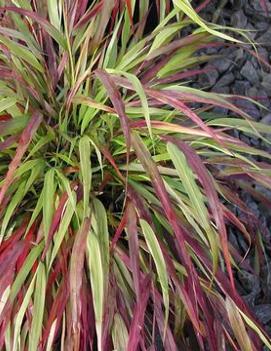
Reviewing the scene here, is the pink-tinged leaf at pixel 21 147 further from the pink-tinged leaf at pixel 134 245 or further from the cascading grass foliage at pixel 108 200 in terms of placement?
the pink-tinged leaf at pixel 134 245

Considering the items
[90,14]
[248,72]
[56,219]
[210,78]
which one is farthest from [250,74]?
[56,219]

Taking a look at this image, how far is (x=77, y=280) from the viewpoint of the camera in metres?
1.13

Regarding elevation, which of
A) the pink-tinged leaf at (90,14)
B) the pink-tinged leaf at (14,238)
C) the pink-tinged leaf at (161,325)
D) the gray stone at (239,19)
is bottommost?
the pink-tinged leaf at (161,325)

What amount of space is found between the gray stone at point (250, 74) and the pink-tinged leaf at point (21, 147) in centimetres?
80

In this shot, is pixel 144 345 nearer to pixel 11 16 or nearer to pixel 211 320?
pixel 211 320

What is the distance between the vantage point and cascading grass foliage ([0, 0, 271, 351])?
45.7 inches

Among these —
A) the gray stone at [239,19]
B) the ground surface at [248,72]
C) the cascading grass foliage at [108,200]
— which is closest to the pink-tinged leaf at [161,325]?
the cascading grass foliage at [108,200]

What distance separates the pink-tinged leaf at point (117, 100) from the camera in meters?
1.10

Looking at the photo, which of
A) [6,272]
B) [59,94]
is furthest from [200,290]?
[59,94]

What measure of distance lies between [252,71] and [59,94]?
66 centimetres

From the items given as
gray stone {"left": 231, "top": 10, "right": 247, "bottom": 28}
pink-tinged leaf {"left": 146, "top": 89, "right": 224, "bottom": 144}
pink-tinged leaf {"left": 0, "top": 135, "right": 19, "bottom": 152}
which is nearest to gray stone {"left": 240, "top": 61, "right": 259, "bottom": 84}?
gray stone {"left": 231, "top": 10, "right": 247, "bottom": 28}

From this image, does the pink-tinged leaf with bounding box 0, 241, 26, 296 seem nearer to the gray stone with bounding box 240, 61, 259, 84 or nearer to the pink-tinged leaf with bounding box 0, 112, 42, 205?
the pink-tinged leaf with bounding box 0, 112, 42, 205

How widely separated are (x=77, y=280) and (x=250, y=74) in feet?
3.21

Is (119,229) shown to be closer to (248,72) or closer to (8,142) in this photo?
(8,142)
